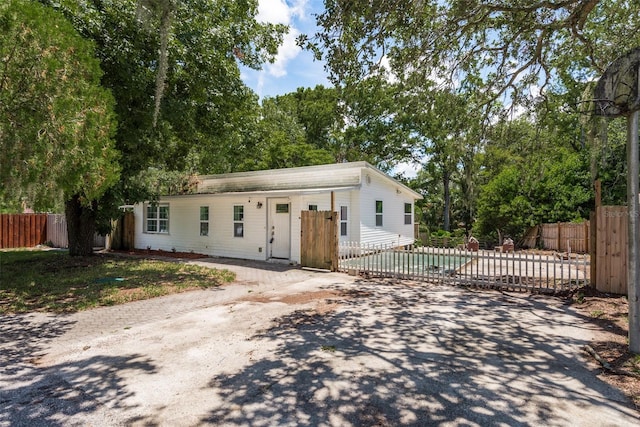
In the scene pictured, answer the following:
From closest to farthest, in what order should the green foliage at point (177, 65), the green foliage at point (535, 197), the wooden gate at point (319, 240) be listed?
the green foliage at point (177, 65) < the wooden gate at point (319, 240) < the green foliage at point (535, 197)

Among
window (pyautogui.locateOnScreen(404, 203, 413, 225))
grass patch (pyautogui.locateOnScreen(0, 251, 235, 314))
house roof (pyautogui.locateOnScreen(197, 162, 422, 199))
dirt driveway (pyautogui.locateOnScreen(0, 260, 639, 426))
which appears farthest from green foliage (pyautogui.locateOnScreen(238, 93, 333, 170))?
dirt driveway (pyautogui.locateOnScreen(0, 260, 639, 426))

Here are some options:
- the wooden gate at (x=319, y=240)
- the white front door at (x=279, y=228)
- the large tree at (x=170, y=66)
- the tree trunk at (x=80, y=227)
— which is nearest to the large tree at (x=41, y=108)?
the large tree at (x=170, y=66)

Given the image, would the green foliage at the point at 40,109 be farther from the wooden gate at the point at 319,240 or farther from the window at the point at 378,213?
the window at the point at 378,213

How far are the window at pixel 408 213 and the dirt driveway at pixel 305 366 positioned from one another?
1176 centimetres

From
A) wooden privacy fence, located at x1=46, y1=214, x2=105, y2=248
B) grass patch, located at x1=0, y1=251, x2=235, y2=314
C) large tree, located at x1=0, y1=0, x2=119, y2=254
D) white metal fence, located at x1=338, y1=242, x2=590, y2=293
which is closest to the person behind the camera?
large tree, located at x1=0, y1=0, x2=119, y2=254

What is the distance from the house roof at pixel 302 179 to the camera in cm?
1348

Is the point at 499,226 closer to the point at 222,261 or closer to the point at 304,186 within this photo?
the point at 304,186

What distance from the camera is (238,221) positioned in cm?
1402

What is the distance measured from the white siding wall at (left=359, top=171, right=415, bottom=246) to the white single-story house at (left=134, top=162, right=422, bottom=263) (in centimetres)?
4

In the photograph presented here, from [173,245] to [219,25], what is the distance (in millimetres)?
10014

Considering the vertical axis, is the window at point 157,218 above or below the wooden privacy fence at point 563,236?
above

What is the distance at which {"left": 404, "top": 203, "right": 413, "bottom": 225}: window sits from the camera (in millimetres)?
18625

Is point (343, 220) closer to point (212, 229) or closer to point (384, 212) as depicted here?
point (384, 212)

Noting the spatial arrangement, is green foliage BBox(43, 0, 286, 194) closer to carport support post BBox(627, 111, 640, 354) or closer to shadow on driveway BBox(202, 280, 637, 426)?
shadow on driveway BBox(202, 280, 637, 426)
